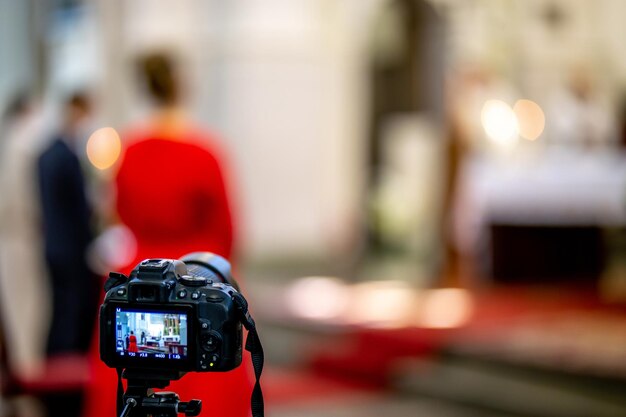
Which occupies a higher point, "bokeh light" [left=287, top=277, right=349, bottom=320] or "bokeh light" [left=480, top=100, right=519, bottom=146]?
"bokeh light" [left=480, top=100, right=519, bottom=146]

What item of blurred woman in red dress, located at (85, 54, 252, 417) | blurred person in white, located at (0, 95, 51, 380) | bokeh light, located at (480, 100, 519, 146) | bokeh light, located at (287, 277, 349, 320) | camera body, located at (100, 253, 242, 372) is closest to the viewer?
camera body, located at (100, 253, 242, 372)

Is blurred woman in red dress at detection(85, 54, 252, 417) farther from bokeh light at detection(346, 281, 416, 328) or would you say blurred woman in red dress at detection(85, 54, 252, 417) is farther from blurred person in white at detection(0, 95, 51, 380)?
bokeh light at detection(346, 281, 416, 328)

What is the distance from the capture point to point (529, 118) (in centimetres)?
1093

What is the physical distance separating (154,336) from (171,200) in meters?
1.73

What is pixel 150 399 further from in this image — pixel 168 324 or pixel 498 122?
pixel 498 122

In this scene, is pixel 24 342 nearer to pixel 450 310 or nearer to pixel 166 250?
pixel 450 310

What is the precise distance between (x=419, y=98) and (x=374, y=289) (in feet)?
17.9

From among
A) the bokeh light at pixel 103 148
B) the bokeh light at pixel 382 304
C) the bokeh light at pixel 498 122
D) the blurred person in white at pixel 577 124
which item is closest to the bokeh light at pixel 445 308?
the bokeh light at pixel 382 304

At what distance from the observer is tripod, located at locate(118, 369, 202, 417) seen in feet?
6.42

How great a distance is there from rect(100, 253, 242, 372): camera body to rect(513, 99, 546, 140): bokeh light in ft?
28.3

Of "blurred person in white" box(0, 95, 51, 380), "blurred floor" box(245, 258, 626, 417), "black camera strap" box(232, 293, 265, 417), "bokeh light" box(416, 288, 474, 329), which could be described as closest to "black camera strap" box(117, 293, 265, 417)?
"black camera strap" box(232, 293, 265, 417)

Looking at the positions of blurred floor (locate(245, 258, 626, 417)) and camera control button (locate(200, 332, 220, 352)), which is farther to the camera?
blurred floor (locate(245, 258, 626, 417))

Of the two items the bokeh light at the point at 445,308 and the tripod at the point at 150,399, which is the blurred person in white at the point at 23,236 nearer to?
the bokeh light at the point at 445,308

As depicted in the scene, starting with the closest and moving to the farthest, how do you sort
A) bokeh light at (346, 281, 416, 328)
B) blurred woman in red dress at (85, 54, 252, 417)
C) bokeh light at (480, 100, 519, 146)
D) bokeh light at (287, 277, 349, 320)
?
blurred woman in red dress at (85, 54, 252, 417)
bokeh light at (346, 281, 416, 328)
bokeh light at (287, 277, 349, 320)
bokeh light at (480, 100, 519, 146)
